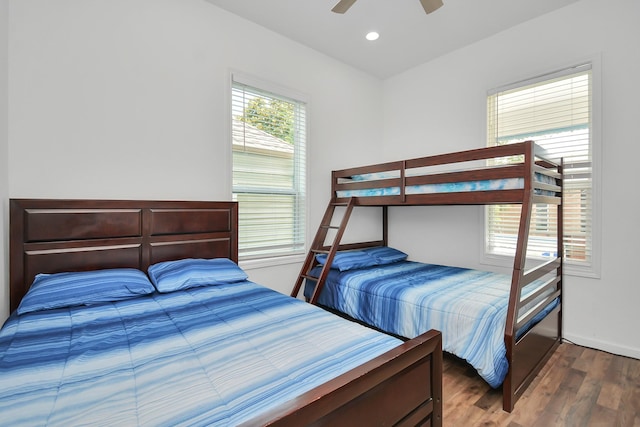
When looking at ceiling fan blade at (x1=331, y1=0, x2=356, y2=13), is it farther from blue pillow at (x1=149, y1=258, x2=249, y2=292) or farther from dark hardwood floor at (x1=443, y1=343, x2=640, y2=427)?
dark hardwood floor at (x1=443, y1=343, x2=640, y2=427)

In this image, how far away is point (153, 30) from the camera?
7.86 ft

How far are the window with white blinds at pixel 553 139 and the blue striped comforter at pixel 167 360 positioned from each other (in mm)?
2343

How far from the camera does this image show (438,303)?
2221mm

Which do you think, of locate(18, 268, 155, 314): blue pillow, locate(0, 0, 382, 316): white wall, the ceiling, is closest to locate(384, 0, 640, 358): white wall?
the ceiling

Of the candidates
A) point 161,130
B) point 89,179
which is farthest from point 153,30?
point 89,179

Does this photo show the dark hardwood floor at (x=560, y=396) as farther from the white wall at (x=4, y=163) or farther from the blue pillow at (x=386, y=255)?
the white wall at (x=4, y=163)

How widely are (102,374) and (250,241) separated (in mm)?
1932

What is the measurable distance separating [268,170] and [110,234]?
143 cm

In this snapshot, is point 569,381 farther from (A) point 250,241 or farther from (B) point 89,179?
(B) point 89,179

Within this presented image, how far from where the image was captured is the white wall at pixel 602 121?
242cm

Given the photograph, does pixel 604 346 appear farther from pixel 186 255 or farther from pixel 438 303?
pixel 186 255

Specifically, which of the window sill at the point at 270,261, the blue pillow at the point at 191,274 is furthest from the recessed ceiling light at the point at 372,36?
the blue pillow at the point at 191,274

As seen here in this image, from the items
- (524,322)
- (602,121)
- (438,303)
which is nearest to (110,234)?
(438,303)

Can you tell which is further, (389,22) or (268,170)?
(268,170)
